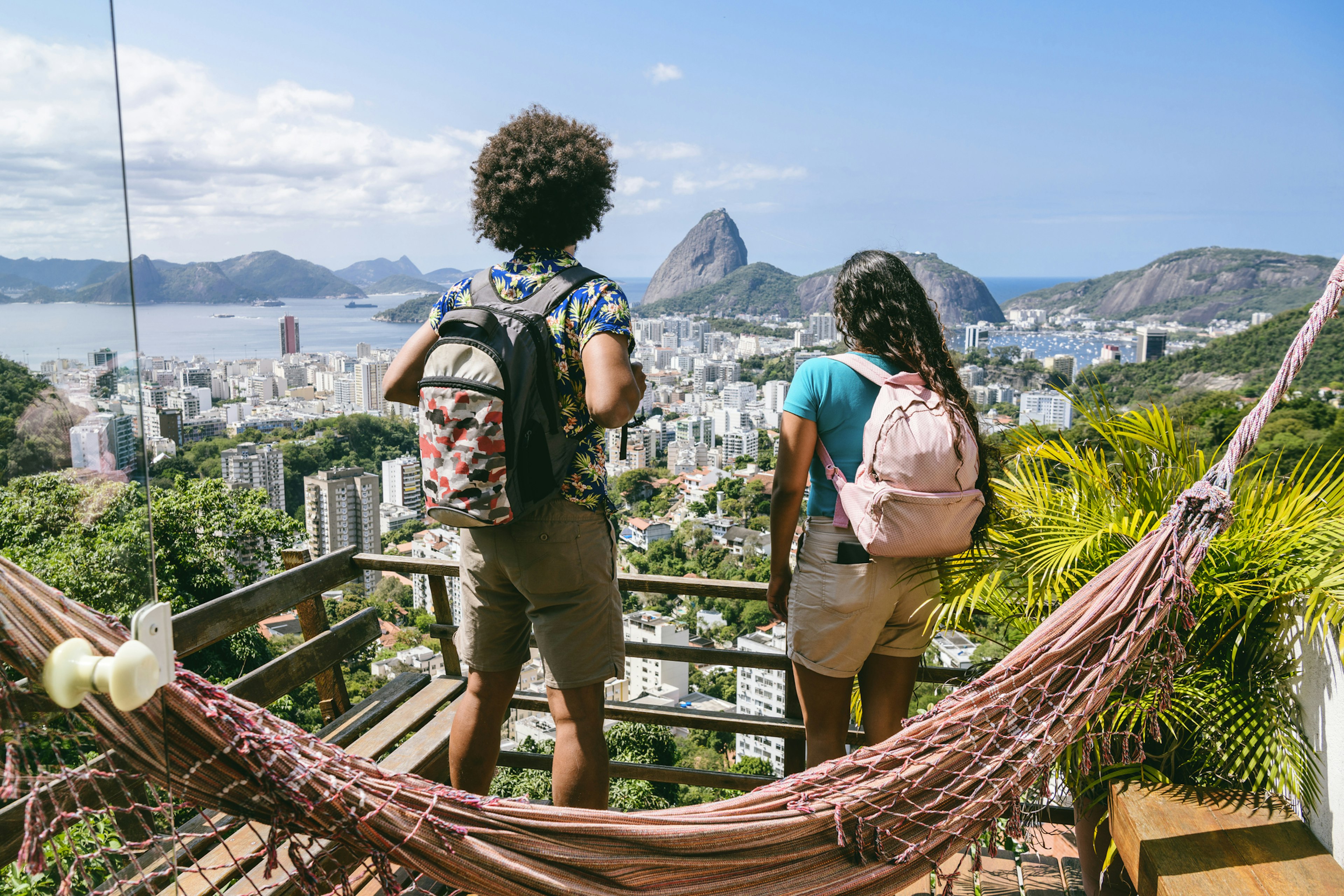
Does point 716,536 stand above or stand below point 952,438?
below

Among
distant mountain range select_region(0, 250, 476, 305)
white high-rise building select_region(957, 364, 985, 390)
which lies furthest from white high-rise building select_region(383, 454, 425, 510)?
white high-rise building select_region(957, 364, 985, 390)

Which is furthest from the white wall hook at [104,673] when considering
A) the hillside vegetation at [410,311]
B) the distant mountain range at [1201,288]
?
the distant mountain range at [1201,288]

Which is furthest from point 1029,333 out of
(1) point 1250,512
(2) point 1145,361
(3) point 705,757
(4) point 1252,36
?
(4) point 1252,36

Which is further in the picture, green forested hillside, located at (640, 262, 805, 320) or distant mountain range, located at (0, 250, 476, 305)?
green forested hillside, located at (640, 262, 805, 320)

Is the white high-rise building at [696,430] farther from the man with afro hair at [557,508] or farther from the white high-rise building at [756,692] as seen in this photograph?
the man with afro hair at [557,508]

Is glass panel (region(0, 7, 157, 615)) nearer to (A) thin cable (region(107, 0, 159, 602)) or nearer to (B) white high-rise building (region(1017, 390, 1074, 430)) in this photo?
(A) thin cable (region(107, 0, 159, 602))

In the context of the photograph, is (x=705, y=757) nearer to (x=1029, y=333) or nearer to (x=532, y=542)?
(x=532, y=542)

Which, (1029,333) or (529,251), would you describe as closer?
(529,251)

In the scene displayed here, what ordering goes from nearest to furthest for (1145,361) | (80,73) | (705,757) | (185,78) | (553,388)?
(80,73)
(553,388)
(705,757)
(1145,361)
(185,78)
